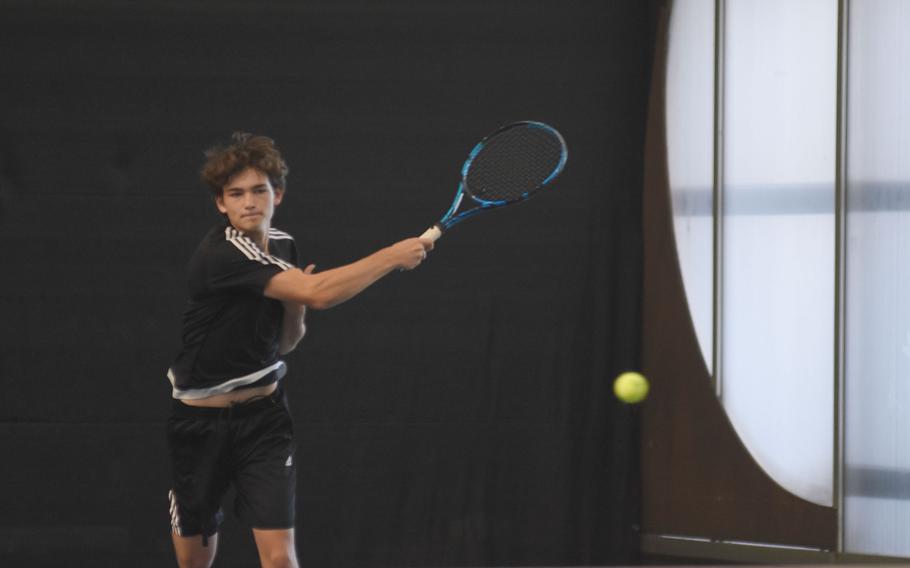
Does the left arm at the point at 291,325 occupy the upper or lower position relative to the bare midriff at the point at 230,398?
upper

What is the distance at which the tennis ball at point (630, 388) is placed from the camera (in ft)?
13.4

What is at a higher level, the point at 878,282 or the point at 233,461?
the point at 878,282

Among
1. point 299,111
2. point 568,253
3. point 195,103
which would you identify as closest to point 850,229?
point 568,253

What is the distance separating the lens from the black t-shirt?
9.45ft

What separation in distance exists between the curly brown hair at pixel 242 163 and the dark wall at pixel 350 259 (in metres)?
1.10

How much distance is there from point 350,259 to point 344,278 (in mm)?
1346

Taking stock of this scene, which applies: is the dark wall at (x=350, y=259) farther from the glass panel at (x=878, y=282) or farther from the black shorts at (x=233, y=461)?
the black shorts at (x=233, y=461)

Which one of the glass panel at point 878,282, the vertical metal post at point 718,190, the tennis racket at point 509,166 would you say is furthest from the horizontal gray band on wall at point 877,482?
the tennis racket at point 509,166

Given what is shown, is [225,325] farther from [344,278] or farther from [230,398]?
[344,278]

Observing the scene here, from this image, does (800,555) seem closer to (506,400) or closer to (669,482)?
(669,482)

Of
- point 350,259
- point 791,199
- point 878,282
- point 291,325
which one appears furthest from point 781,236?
point 291,325

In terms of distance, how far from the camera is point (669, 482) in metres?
4.38

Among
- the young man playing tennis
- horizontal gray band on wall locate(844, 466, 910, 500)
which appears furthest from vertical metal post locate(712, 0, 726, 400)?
the young man playing tennis

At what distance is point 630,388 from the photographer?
161 inches
